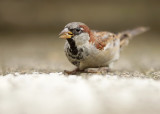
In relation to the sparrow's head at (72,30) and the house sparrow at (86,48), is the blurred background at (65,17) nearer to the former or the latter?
the house sparrow at (86,48)

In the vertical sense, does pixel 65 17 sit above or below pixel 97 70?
above

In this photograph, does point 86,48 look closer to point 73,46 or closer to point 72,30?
point 73,46

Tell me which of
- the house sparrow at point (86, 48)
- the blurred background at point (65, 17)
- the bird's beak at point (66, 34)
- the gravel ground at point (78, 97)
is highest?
the blurred background at point (65, 17)

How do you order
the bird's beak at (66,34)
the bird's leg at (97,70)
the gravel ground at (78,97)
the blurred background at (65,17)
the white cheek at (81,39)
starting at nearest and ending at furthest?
1. the gravel ground at (78,97)
2. the bird's beak at (66,34)
3. the white cheek at (81,39)
4. the bird's leg at (97,70)
5. the blurred background at (65,17)

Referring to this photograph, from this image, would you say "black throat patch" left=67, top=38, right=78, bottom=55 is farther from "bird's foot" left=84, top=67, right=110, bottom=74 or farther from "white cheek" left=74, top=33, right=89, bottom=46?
"bird's foot" left=84, top=67, right=110, bottom=74

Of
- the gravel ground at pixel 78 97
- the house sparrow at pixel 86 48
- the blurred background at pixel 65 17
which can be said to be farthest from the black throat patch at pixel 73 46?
the blurred background at pixel 65 17

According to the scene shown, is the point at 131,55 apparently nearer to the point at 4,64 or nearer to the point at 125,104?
the point at 4,64

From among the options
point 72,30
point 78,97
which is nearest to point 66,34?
point 72,30

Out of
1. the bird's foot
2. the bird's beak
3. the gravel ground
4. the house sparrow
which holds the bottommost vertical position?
the gravel ground

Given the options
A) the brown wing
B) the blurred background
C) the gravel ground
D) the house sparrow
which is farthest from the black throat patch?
the blurred background
